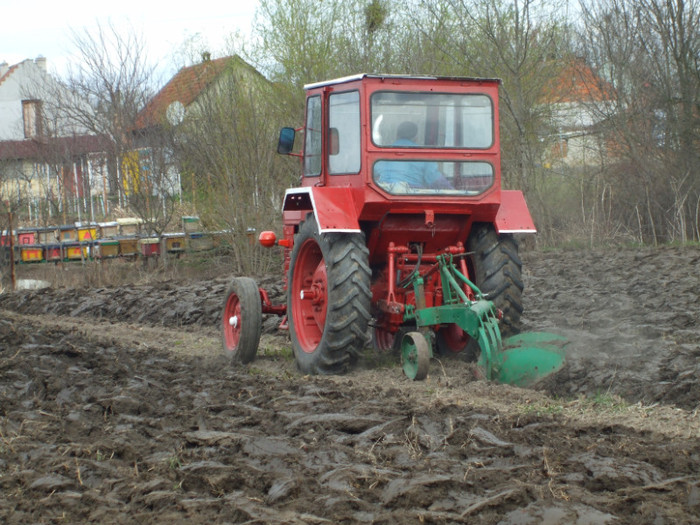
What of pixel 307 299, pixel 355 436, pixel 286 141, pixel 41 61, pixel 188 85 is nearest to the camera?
pixel 355 436

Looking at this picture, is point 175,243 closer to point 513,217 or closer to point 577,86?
point 577,86

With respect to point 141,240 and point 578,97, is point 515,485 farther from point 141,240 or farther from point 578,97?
point 578,97

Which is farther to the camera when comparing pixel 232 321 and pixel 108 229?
pixel 108 229

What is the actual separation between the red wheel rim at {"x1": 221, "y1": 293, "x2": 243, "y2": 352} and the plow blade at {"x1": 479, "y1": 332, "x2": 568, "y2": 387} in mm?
2892

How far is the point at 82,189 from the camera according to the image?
105 feet

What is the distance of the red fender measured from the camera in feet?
23.9

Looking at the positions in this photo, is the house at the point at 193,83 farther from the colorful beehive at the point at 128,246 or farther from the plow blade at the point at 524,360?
the plow blade at the point at 524,360

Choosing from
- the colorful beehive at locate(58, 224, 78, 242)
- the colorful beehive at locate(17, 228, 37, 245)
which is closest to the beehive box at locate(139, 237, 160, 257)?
the colorful beehive at locate(58, 224, 78, 242)

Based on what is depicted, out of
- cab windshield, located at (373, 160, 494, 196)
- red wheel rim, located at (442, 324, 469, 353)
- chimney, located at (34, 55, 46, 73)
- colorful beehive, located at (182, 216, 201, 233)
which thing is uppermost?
chimney, located at (34, 55, 46, 73)

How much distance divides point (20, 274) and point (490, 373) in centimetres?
1453

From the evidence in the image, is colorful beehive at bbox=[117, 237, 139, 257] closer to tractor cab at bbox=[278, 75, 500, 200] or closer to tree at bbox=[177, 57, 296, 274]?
tree at bbox=[177, 57, 296, 274]

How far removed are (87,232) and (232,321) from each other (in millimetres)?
10994

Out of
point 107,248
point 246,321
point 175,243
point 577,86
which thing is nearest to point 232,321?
point 246,321

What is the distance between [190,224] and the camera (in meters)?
18.8
